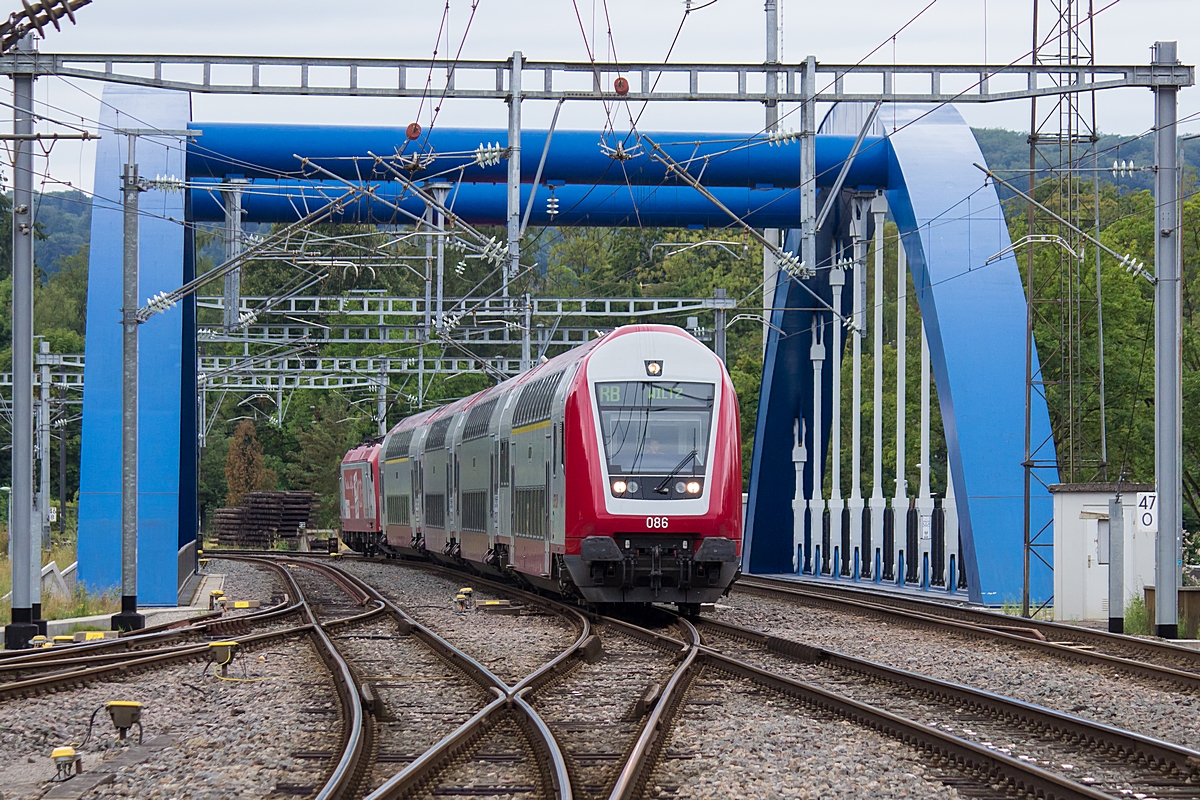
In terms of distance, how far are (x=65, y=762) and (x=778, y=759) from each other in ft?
13.9

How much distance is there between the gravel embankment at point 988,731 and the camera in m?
8.86

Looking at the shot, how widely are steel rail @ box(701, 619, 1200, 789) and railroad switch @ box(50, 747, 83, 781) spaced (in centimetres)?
612

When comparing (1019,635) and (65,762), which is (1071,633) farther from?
(65,762)

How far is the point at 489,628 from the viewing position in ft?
65.6

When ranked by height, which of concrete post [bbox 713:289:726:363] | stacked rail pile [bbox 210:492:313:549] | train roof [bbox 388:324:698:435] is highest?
concrete post [bbox 713:289:726:363]

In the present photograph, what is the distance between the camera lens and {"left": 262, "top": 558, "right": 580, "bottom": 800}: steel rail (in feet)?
27.7

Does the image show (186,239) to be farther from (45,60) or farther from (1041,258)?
(1041,258)

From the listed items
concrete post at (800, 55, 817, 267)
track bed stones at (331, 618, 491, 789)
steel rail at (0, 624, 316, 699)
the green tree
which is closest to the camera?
track bed stones at (331, 618, 491, 789)

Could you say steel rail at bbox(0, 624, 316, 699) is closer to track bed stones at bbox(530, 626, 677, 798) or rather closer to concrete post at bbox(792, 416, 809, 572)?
track bed stones at bbox(530, 626, 677, 798)

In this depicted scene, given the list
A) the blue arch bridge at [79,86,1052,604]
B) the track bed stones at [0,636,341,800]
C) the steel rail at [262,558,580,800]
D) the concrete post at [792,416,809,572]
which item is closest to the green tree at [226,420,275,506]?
the blue arch bridge at [79,86,1052,604]

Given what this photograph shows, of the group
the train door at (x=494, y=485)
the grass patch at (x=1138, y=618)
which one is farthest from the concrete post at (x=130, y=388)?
the grass patch at (x=1138, y=618)

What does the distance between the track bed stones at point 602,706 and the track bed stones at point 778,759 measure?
0.31m

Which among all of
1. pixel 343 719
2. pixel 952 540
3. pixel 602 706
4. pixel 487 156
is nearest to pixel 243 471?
pixel 487 156

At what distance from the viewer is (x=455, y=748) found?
9.78 metres
